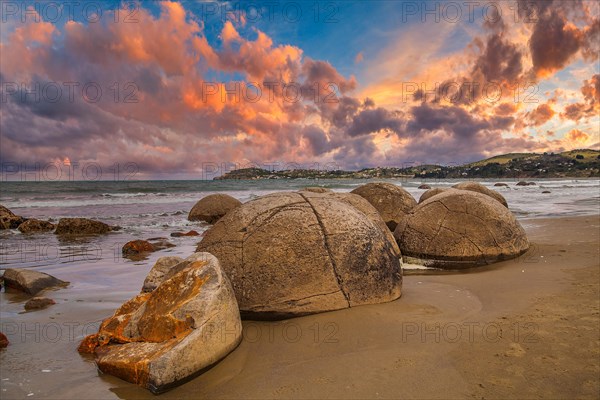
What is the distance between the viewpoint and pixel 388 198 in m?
12.0

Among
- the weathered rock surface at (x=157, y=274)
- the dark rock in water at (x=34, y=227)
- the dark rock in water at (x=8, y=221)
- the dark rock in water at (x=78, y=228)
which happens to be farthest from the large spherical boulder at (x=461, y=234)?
the dark rock in water at (x=8, y=221)

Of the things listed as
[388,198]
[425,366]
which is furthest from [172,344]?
[388,198]

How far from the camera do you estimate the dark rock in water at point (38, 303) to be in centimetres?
529

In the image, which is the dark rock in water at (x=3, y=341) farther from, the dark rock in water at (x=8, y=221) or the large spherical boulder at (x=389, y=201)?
the dark rock in water at (x=8, y=221)

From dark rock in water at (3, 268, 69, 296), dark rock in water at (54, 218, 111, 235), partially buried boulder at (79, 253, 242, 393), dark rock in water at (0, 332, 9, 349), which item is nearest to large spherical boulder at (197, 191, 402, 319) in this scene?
partially buried boulder at (79, 253, 242, 393)

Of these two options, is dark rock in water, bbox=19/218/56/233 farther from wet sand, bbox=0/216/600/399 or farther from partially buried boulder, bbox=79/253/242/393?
partially buried boulder, bbox=79/253/242/393

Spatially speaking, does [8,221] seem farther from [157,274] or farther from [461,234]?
[461,234]

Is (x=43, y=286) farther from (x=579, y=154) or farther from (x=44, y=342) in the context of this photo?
(x=579, y=154)

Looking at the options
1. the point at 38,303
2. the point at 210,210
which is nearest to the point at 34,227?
the point at 210,210

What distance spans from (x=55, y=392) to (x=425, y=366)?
3.04m

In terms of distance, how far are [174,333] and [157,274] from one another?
58.8 inches

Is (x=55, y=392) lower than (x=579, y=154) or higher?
lower

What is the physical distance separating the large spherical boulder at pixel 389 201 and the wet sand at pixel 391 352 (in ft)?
20.1

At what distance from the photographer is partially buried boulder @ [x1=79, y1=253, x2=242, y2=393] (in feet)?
10.5
